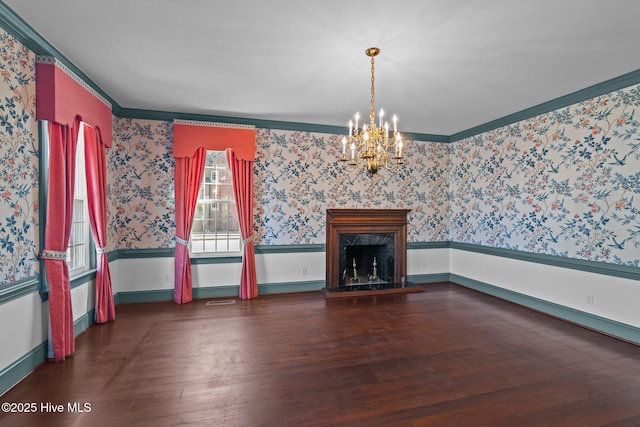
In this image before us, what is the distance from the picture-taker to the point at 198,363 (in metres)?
2.50

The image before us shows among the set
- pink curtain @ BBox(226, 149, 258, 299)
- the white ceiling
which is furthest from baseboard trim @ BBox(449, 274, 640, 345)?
pink curtain @ BBox(226, 149, 258, 299)

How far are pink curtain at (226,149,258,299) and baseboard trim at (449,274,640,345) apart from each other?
11.7 feet

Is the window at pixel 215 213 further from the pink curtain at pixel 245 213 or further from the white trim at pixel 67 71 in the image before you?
the white trim at pixel 67 71

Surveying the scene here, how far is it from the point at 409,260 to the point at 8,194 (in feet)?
16.4

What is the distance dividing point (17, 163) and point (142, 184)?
187 cm

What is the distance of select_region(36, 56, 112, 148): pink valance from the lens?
246 cm

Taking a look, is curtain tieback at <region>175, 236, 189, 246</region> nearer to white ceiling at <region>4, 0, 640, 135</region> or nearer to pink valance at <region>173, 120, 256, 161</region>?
pink valance at <region>173, 120, 256, 161</region>

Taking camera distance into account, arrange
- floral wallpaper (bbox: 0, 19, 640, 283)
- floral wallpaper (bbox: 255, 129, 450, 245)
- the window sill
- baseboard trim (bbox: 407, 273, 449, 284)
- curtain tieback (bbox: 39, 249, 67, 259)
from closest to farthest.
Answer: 1. floral wallpaper (bbox: 0, 19, 640, 283)
2. curtain tieback (bbox: 39, 249, 67, 259)
3. the window sill
4. floral wallpaper (bbox: 255, 129, 450, 245)
5. baseboard trim (bbox: 407, 273, 449, 284)

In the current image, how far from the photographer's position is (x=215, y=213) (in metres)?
4.43

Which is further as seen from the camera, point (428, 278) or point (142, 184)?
point (428, 278)

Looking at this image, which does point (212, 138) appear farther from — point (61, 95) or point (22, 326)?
point (22, 326)

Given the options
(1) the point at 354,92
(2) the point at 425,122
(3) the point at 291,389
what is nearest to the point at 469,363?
(3) the point at 291,389

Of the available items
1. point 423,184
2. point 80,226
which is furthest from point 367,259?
point 80,226

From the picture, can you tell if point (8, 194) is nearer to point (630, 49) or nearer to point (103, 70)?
point (103, 70)
